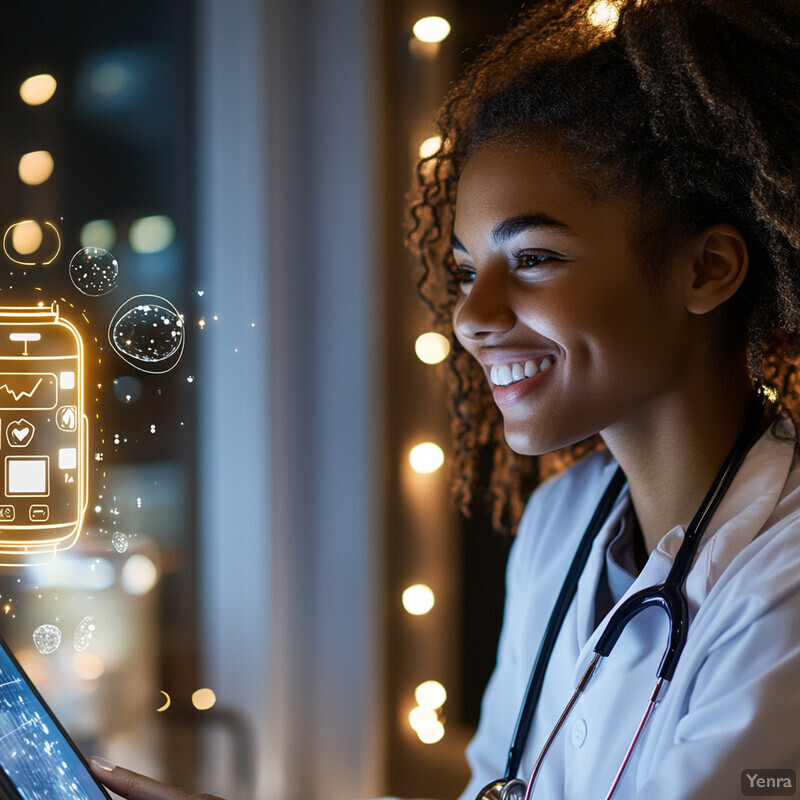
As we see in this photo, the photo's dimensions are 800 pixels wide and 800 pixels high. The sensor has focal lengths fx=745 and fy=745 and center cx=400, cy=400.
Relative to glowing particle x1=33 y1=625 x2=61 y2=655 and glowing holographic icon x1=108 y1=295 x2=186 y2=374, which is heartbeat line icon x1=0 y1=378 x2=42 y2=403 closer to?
glowing holographic icon x1=108 y1=295 x2=186 y2=374

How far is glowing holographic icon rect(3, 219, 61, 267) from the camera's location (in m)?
0.65

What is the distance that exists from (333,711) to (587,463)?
481 millimetres

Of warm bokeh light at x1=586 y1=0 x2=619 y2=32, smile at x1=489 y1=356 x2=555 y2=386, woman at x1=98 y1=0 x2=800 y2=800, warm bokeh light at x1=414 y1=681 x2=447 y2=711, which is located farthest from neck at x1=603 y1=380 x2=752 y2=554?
warm bokeh light at x1=414 y1=681 x2=447 y2=711

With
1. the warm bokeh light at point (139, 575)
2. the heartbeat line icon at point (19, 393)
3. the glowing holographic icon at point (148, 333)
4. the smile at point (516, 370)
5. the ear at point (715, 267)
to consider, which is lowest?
the warm bokeh light at point (139, 575)

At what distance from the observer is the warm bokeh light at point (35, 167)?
0.66 meters

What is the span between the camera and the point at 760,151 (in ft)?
2.17

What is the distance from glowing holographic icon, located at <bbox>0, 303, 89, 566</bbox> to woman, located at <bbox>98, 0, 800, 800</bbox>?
0.73ft

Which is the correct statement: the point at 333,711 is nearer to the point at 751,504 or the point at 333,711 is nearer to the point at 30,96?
the point at 751,504

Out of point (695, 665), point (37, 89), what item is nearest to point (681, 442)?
point (695, 665)

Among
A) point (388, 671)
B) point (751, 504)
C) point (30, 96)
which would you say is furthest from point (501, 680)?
point (30, 96)

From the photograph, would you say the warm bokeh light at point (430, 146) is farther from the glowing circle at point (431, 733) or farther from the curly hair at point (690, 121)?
the glowing circle at point (431, 733)

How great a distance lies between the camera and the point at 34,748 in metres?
0.51

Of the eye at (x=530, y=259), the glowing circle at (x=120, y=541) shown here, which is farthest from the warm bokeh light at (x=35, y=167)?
the eye at (x=530, y=259)

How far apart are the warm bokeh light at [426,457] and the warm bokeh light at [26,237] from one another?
1.87 feet
